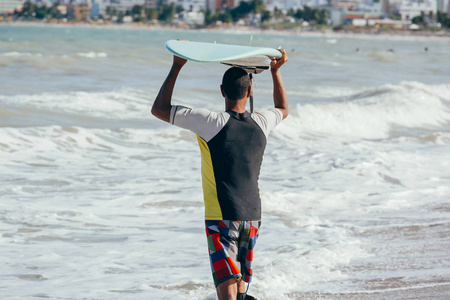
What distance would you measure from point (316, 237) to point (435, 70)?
34475 millimetres

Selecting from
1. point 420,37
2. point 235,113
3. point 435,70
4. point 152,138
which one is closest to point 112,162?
point 152,138

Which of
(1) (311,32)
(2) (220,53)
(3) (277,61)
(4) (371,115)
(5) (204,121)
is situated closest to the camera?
(5) (204,121)

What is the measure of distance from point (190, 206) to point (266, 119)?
4.56m

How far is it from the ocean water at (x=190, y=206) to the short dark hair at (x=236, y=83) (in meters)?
1.98

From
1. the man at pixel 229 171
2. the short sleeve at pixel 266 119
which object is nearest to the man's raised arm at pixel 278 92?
the short sleeve at pixel 266 119

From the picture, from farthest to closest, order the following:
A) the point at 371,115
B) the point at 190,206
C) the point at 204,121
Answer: the point at 371,115 < the point at 190,206 < the point at 204,121

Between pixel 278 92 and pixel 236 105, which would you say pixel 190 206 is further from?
pixel 236 105

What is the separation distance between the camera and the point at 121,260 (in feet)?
19.7

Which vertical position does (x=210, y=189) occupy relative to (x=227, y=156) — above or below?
below

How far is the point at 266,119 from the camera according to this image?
363 cm

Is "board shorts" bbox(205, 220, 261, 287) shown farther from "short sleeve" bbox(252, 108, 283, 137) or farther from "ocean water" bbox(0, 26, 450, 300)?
"ocean water" bbox(0, 26, 450, 300)

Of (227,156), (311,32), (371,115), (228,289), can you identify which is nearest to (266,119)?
(227,156)

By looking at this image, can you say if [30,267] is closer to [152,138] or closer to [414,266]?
[414,266]

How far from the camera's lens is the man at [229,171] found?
11.4 feet
